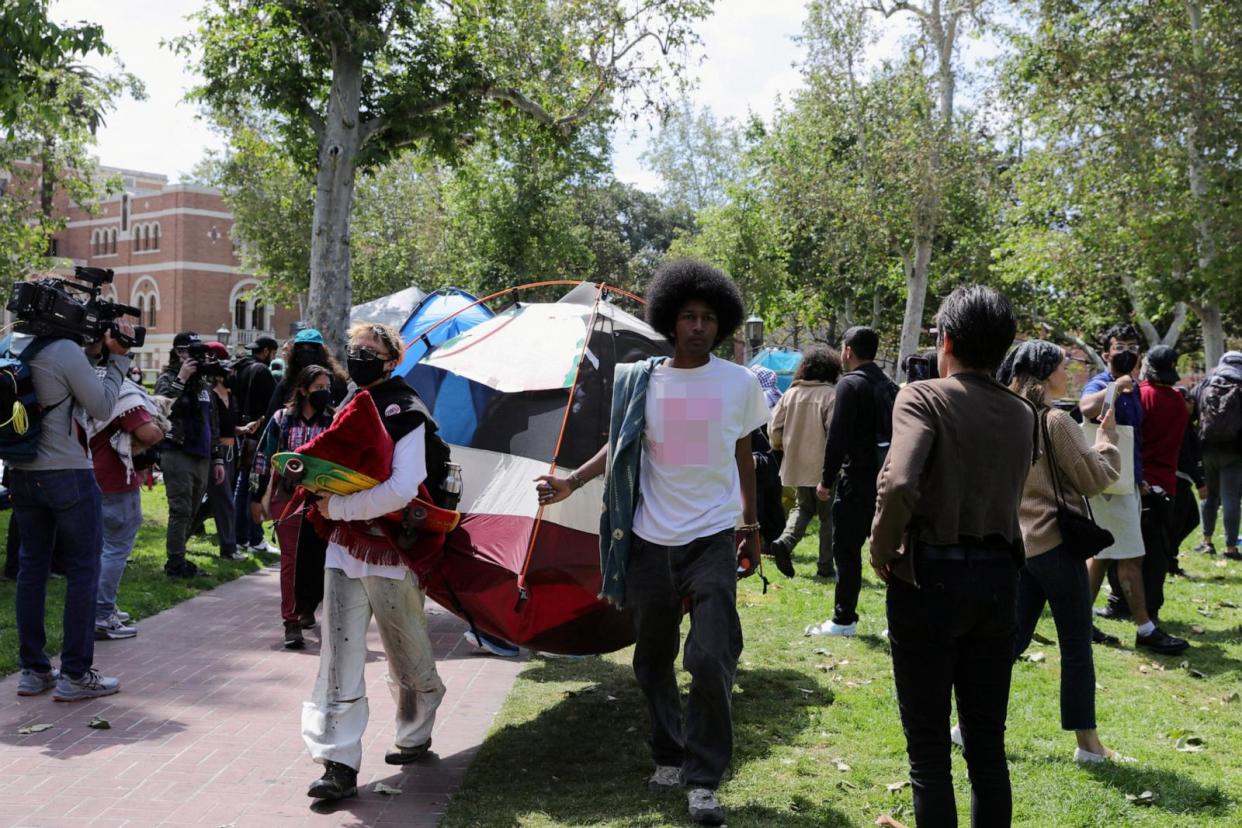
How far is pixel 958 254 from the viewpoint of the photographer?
33625 mm

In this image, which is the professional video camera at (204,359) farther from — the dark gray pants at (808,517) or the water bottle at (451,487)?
the dark gray pants at (808,517)

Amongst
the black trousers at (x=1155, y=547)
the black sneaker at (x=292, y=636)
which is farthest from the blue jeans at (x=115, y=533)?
the black trousers at (x=1155, y=547)

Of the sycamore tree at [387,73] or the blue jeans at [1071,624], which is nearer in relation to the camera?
the blue jeans at [1071,624]

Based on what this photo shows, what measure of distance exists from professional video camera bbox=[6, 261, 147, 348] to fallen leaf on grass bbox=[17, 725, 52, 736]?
196 centimetres

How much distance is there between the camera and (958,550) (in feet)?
11.6

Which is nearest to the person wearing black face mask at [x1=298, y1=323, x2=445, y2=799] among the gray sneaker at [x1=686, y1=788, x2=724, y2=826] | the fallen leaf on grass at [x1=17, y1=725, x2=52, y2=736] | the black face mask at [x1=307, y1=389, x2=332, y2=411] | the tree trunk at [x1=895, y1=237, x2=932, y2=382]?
the gray sneaker at [x1=686, y1=788, x2=724, y2=826]

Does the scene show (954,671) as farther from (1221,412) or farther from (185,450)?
(1221,412)

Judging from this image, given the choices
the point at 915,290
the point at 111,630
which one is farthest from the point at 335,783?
the point at 915,290

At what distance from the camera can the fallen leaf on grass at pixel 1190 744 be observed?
17.6 ft

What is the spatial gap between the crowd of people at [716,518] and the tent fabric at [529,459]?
0.32 m

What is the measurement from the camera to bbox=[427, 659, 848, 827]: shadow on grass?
14.6 ft

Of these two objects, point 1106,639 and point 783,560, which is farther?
point 783,560

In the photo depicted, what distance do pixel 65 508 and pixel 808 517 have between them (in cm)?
647

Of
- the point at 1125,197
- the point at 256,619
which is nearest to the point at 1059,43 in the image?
the point at 1125,197
